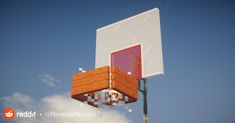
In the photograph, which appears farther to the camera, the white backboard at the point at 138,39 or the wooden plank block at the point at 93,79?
the white backboard at the point at 138,39

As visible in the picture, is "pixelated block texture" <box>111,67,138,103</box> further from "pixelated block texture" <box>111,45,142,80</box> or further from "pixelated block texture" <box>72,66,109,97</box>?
"pixelated block texture" <box>111,45,142,80</box>

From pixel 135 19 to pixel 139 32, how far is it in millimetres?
595

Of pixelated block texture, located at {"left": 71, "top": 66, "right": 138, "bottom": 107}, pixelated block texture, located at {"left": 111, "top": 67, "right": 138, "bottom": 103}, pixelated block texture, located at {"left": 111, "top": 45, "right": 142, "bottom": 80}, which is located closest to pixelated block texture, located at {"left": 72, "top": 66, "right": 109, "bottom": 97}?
pixelated block texture, located at {"left": 71, "top": 66, "right": 138, "bottom": 107}

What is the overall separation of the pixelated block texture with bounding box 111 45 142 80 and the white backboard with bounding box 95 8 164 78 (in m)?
0.13

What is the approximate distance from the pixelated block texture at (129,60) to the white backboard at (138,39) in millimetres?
128

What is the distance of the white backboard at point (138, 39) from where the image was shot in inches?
304

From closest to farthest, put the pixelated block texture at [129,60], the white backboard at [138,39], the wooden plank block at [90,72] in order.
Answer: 1. the wooden plank block at [90,72]
2. the white backboard at [138,39]
3. the pixelated block texture at [129,60]

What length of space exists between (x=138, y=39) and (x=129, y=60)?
744mm

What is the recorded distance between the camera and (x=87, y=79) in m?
6.02

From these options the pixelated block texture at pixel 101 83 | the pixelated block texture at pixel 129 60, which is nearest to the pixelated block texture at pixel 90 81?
the pixelated block texture at pixel 101 83

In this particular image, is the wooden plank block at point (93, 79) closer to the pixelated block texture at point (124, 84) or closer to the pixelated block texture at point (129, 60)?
the pixelated block texture at point (124, 84)

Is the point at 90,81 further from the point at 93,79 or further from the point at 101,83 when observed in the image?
the point at 101,83

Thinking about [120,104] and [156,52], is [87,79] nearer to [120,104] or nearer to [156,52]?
[120,104]

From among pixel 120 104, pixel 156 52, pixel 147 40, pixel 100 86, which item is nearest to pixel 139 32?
pixel 147 40
